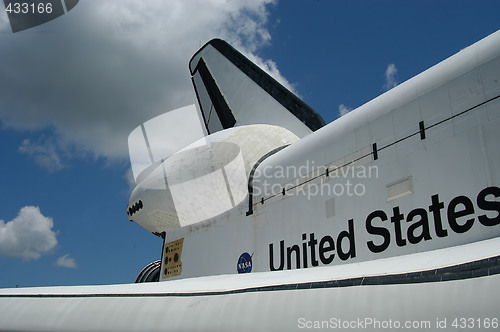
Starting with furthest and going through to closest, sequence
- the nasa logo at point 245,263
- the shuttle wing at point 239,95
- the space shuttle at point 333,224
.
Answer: the shuttle wing at point 239,95 → the nasa logo at point 245,263 → the space shuttle at point 333,224

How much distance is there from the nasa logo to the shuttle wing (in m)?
2.62

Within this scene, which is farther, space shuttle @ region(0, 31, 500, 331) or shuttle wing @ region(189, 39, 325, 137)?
shuttle wing @ region(189, 39, 325, 137)

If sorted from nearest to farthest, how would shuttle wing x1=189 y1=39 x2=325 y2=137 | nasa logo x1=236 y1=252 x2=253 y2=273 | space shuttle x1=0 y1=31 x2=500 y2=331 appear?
space shuttle x1=0 y1=31 x2=500 y2=331
nasa logo x1=236 y1=252 x2=253 y2=273
shuttle wing x1=189 y1=39 x2=325 y2=137

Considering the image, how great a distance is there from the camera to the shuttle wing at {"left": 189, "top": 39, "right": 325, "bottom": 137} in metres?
7.25

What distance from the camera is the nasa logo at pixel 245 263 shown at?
512 centimetres

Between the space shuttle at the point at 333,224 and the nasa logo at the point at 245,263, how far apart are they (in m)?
0.02

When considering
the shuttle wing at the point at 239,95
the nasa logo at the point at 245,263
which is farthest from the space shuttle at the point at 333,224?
the shuttle wing at the point at 239,95

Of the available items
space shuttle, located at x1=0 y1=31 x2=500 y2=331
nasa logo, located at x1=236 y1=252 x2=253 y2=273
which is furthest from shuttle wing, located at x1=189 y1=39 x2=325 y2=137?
nasa logo, located at x1=236 y1=252 x2=253 y2=273

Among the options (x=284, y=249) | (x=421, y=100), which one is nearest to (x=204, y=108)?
(x=284, y=249)

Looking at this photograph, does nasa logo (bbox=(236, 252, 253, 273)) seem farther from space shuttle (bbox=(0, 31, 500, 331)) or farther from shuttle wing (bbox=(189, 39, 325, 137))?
shuttle wing (bbox=(189, 39, 325, 137))

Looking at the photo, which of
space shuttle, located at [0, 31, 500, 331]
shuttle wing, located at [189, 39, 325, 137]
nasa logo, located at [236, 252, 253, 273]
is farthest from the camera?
shuttle wing, located at [189, 39, 325, 137]

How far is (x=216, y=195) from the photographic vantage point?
5.71m

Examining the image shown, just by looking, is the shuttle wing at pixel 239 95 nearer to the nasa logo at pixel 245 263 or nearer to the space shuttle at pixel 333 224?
the space shuttle at pixel 333 224

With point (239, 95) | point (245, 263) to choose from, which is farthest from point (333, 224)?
point (239, 95)
